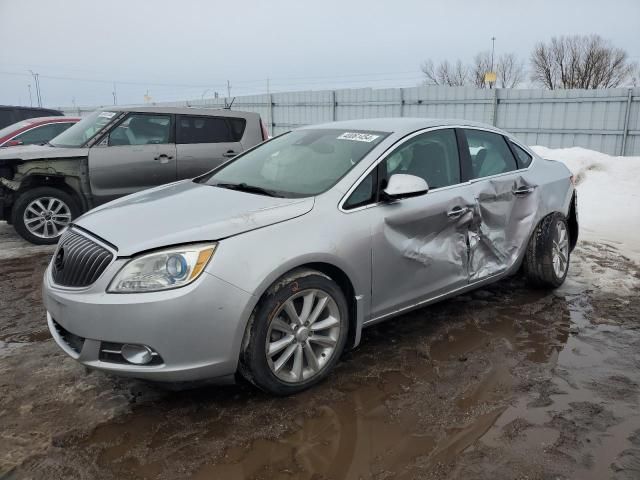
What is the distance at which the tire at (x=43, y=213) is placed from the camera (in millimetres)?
6816

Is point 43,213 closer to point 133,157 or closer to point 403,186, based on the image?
point 133,157

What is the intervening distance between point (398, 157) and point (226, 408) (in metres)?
2.01

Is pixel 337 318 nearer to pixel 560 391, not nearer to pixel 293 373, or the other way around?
pixel 293 373

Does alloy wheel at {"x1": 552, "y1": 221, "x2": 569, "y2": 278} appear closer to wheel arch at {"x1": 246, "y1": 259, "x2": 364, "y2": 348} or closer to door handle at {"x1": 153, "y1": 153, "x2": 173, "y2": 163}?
wheel arch at {"x1": 246, "y1": 259, "x2": 364, "y2": 348}

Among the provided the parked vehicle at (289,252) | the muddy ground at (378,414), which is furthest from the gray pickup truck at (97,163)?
the parked vehicle at (289,252)

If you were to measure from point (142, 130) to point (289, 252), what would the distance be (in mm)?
5204

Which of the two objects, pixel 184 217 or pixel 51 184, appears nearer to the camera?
pixel 184 217

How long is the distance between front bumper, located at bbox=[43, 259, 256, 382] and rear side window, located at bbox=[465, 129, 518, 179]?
2.39 metres

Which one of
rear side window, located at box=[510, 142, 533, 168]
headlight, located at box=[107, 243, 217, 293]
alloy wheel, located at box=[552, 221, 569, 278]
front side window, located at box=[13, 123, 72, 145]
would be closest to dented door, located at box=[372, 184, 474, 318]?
rear side window, located at box=[510, 142, 533, 168]

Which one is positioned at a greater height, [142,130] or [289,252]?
[142,130]

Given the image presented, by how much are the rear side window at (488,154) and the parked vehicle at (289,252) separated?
0.7 inches

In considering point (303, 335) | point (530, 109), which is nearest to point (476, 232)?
point (303, 335)

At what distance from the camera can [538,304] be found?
15.4 ft

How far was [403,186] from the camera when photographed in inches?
134
